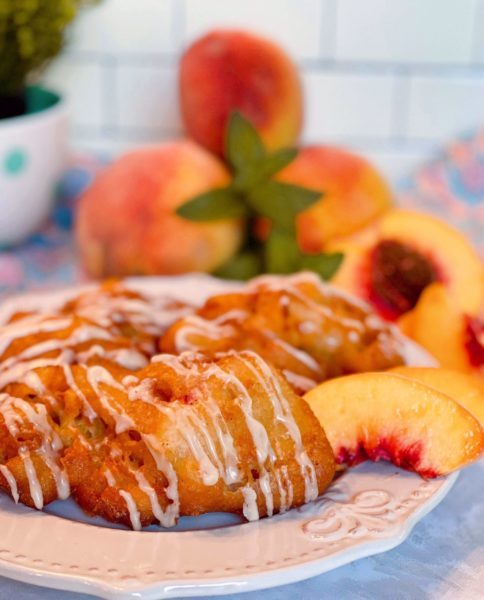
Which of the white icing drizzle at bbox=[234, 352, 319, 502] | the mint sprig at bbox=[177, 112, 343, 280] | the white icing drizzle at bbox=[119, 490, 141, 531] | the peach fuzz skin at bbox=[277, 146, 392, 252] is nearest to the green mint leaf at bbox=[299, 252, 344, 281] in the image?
the mint sprig at bbox=[177, 112, 343, 280]

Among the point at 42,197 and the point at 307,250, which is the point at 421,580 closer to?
the point at 307,250

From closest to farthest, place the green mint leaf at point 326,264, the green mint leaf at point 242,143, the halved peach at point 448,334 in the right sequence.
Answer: the halved peach at point 448,334
the green mint leaf at point 326,264
the green mint leaf at point 242,143

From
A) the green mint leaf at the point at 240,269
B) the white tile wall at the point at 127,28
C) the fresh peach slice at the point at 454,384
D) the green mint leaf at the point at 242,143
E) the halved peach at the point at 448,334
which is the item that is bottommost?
the green mint leaf at the point at 240,269

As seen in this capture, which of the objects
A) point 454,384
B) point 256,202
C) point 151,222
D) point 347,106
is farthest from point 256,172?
point 454,384

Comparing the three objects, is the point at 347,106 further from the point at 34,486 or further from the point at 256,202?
the point at 34,486

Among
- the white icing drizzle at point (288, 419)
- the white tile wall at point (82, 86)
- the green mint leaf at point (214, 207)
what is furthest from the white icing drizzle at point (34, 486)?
the white tile wall at point (82, 86)

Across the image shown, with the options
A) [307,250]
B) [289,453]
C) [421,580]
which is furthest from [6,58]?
[421,580]

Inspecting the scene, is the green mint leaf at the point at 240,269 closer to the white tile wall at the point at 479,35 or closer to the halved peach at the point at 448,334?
the halved peach at the point at 448,334
